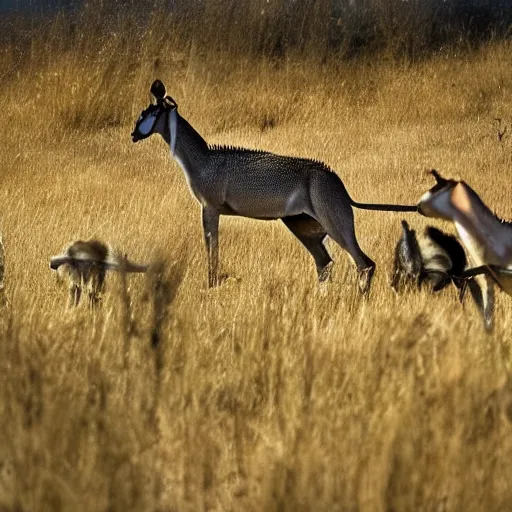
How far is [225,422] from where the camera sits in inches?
190

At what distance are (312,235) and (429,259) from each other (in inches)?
59.0

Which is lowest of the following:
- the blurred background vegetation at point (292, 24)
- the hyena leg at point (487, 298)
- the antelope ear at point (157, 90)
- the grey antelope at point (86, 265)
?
the hyena leg at point (487, 298)

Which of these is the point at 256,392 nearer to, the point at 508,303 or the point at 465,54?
the point at 508,303

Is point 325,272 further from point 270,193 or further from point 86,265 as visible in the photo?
point 86,265

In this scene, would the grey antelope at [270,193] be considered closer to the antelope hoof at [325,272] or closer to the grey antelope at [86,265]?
the antelope hoof at [325,272]

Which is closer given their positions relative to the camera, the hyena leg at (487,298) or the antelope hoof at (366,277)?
the hyena leg at (487,298)

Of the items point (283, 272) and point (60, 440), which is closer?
point (60, 440)

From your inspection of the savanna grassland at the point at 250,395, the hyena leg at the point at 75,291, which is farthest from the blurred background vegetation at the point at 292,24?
the hyena leg at the point at 75,291

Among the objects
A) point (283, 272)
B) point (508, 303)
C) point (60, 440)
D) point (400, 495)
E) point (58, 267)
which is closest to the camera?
point (400, 495)

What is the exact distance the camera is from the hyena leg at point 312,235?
34.1 ft

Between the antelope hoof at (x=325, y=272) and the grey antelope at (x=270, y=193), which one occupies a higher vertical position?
the grey antelope at (x=270, y=193)

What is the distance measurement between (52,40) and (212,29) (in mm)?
2550

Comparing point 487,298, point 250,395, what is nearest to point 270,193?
point 487,298

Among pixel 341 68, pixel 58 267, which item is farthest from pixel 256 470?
pixel 341 68
